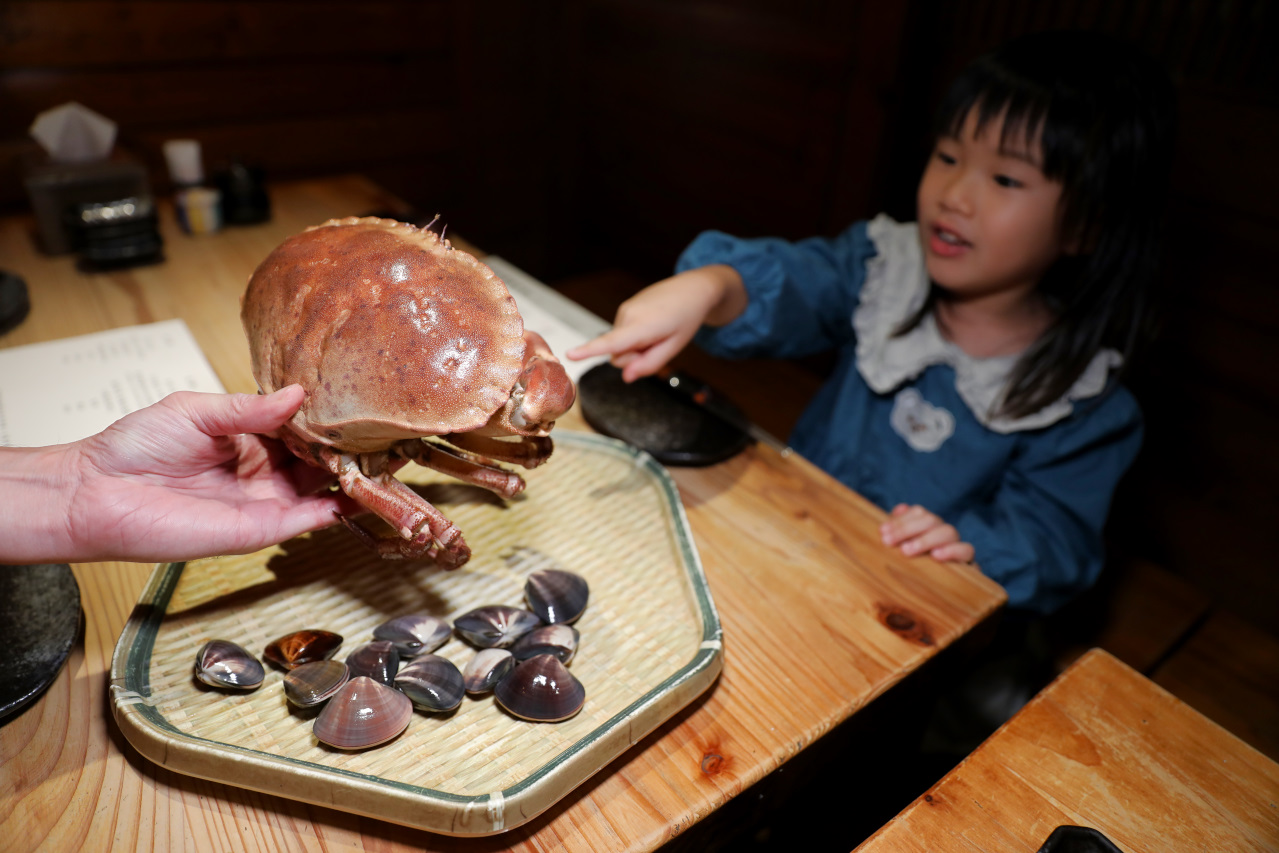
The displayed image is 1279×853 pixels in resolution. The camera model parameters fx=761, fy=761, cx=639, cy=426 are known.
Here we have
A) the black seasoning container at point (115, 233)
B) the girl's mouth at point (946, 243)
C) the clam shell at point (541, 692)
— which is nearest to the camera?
the clam shell at point (541, 692)

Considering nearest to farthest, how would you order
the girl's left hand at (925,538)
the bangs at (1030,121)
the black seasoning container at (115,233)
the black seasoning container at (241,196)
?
the girl's left hand at (925,538) < the bangs at (1030,121) < the black seasoning container at (115,233) < the black seasoning container at (241,196)

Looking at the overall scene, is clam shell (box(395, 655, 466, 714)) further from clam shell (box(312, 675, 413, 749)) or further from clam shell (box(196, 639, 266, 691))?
clam shell (box(196, 639, 266, 691))

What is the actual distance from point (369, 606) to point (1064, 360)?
1201 mm

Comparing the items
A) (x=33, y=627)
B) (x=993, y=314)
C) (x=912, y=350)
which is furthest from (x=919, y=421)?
(x=33, y=627)

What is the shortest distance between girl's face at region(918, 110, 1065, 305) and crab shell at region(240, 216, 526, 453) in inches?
35.0

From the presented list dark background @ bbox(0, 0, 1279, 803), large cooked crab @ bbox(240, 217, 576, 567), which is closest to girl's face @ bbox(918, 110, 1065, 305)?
dark background @ bbox(0, 0, 1279, 803)

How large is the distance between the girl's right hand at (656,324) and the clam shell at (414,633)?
0.39 m

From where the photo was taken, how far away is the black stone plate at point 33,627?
29.9 inches

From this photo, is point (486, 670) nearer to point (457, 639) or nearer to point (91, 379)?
point (457, 639)

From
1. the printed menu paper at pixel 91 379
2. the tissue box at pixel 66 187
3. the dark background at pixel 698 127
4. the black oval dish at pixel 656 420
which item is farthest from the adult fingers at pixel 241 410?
the dark background at pixel 698 127

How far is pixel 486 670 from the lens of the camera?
794 mm

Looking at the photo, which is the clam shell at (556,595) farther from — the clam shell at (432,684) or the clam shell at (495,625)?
the clam shell at (432,684)

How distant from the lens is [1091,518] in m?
1.32

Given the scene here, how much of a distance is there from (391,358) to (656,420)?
604 millimetres
